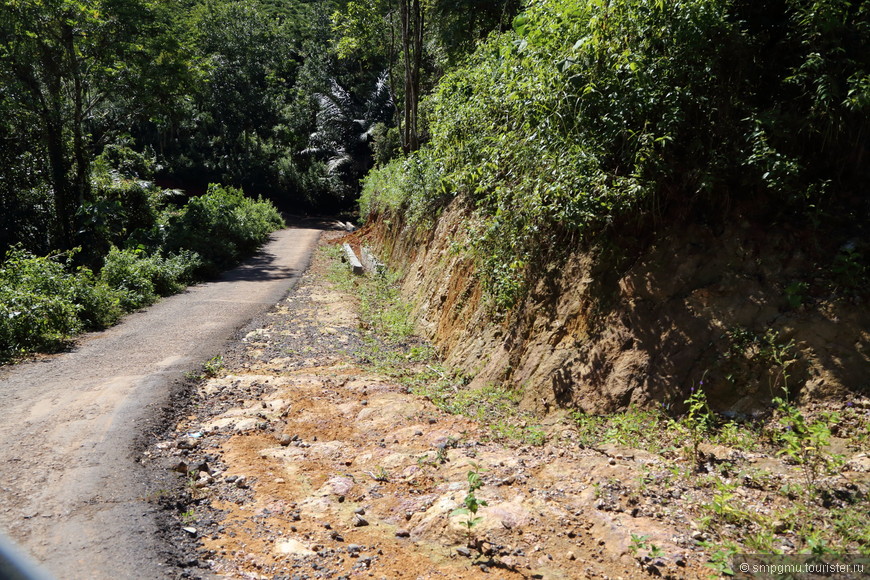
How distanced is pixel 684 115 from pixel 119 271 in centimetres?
1143

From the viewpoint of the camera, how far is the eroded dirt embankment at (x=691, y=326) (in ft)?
13.7

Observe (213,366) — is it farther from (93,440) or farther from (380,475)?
(380,475)

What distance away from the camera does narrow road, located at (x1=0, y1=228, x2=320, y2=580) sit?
11.2 feet

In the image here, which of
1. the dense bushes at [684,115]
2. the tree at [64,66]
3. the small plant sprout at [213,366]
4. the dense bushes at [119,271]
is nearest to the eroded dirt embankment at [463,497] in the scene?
the small plant sprout at [213,366]

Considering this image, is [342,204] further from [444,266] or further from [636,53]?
[636,53]

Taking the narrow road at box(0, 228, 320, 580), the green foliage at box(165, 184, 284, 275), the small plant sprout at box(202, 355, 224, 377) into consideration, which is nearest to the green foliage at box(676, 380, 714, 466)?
the narrow road at box(0, 228, 320, 580)

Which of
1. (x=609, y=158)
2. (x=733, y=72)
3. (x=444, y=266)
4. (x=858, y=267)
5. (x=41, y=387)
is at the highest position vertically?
(x=733, y=72)

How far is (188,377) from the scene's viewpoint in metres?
7.02

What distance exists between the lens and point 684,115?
198 inches

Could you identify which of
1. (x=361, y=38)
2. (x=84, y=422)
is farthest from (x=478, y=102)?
(x=361, y=38)

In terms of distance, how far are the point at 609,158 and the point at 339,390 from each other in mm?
3761

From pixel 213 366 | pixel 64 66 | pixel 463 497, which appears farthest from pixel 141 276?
pixel 463 497

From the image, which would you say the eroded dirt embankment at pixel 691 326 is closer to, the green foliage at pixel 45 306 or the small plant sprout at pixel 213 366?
the small plant sprout at pixel 213 366

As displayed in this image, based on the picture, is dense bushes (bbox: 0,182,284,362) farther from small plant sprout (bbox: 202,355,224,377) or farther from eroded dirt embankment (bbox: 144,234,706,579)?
eroded dirt embankment (bbox: 144,234,706,579)
